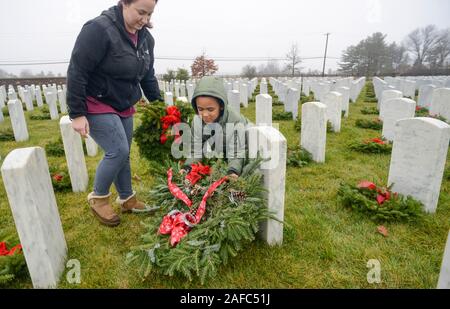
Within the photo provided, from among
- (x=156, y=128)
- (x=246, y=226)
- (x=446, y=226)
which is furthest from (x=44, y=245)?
(x=446, y=226)

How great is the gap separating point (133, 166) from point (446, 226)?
4.53m

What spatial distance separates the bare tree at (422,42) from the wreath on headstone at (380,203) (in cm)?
6776

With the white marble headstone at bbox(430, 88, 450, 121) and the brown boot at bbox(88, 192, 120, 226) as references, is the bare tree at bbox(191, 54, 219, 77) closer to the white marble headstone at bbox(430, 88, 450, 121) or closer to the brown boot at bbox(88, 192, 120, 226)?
the white marble headstone at bbox(430, 88, 450, 121)

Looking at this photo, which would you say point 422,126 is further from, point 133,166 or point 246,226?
point 133,166

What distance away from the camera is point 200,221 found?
2398 mm

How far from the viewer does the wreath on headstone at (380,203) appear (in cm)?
294

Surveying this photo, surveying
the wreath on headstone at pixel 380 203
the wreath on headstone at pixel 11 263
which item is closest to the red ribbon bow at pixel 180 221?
the wreath on headstone at pixel 11 263

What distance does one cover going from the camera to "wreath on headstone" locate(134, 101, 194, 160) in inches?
133

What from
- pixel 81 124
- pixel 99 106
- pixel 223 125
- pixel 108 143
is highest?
pixel 99 106

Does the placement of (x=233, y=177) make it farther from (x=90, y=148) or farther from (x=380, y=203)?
(x=90, y=148)

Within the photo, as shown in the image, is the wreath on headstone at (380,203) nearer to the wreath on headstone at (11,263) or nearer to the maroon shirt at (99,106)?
the maroon shirt at (99,106)

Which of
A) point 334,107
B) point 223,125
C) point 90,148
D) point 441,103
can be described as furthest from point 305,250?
point 441,103

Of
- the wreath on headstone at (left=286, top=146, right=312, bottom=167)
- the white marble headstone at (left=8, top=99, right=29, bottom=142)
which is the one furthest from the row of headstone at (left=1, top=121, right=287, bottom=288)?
the white marble headstone at (left=8, top=99, right=29, bottom=142)

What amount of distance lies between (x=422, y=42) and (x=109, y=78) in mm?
75397
